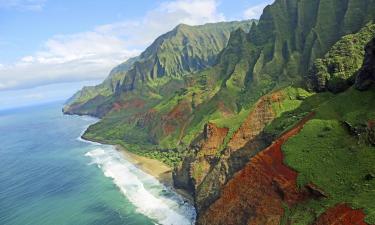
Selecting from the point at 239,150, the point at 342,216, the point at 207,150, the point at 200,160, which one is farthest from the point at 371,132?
the point at 200,160

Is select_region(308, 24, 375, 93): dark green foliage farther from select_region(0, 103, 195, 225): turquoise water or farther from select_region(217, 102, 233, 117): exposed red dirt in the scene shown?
select_region(217, 102, 233, 117): exposed red dirt

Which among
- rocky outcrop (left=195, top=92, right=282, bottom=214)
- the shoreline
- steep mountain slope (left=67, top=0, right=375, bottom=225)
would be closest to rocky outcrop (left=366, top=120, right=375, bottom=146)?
steep mountain slope (left=67, top=0, right=375, bottom=225)

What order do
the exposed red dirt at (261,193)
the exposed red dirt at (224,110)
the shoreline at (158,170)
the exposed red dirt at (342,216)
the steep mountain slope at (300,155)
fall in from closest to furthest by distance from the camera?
1. the exposed red dirt at (342,216)
2. the steep mountain slope at (300,155)
3. the exposed red dirt at (261,193)
4. the shoreline at (158,170)
5. the exposed red dirt at (224,110)

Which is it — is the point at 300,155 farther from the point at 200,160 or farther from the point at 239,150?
the point at 200,160

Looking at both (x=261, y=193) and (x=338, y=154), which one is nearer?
(x=338, y=154)

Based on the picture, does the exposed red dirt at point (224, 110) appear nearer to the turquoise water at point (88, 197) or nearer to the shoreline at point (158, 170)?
the shoreline at point (158, 170)

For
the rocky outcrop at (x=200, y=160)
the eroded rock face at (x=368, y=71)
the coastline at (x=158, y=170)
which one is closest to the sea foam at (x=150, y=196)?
the coastline at (x=158, y=170)

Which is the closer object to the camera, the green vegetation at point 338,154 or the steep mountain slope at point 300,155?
the green vegetation at point 338,154
